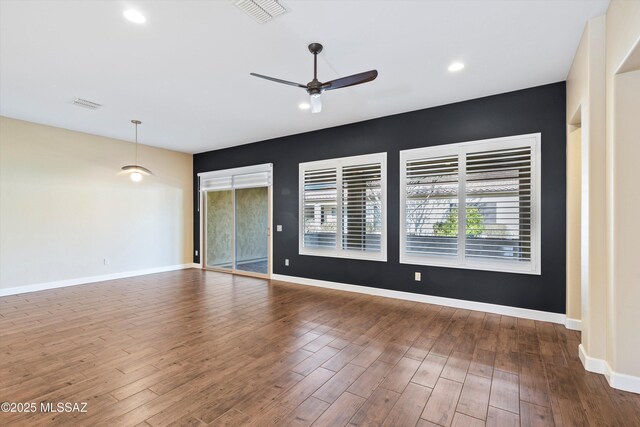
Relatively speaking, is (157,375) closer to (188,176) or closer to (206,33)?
(206,33)

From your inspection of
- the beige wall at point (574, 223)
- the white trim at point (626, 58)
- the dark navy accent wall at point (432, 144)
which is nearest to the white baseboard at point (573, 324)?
the beige wall at point (574, 223)

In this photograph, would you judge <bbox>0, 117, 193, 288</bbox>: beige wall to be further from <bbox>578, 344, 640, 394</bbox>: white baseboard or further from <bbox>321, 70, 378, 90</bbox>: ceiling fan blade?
<bbox>578, 344, 640, 394</bbox>: white baseboard

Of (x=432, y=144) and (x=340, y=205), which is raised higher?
(x=432, y=144)

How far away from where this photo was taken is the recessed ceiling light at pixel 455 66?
3221 millimetres

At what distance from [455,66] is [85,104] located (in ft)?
16.9

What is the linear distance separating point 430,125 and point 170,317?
467 centimetres

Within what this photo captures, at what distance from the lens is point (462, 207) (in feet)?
13.7

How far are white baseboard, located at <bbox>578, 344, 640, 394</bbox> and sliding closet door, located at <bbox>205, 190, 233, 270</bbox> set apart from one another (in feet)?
20.8

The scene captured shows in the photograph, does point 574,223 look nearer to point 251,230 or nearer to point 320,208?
point 320,208

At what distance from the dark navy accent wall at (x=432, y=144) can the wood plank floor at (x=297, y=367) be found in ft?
1.36

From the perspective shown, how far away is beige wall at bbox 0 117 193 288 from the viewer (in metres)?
5.00

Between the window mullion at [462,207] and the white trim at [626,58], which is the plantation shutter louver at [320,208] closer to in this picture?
the window mullion at [462,207]

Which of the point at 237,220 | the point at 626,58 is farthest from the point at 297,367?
the point at 237,220

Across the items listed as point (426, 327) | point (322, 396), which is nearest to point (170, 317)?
point (322, 396)
